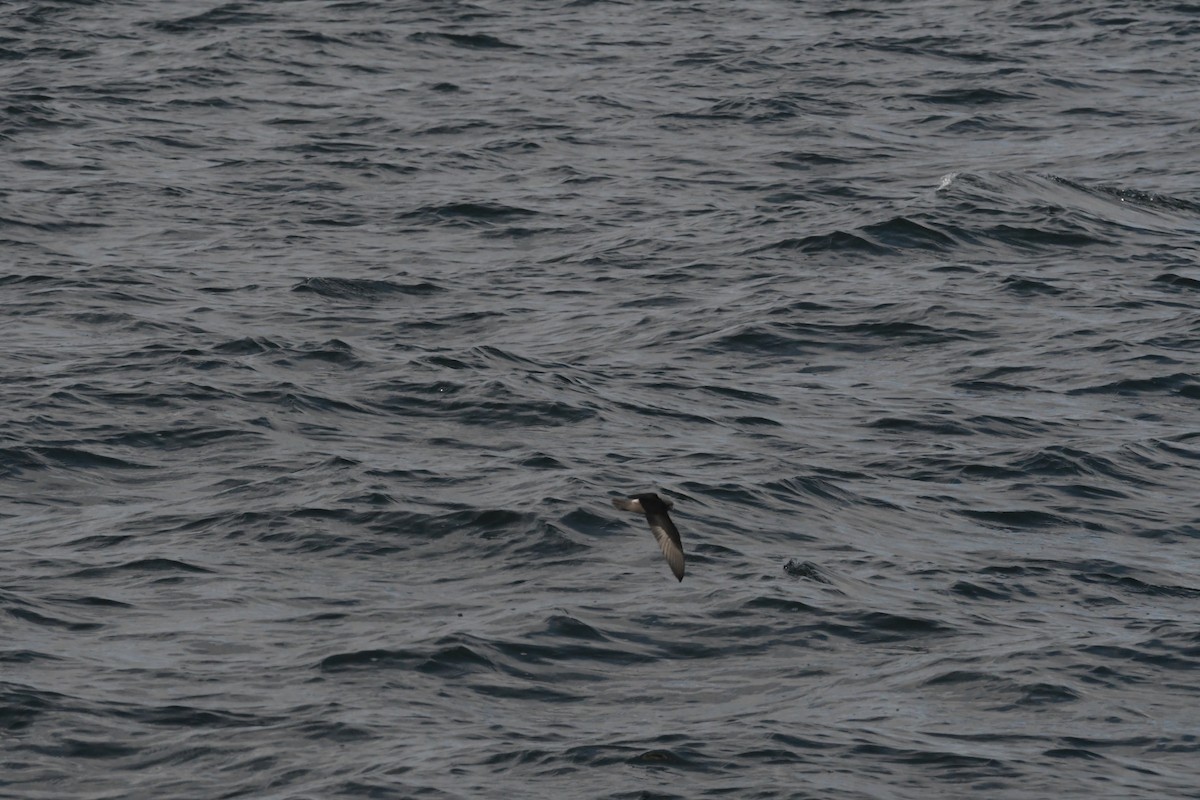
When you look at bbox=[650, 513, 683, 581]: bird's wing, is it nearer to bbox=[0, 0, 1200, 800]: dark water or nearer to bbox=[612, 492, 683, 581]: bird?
bbox=[612, 492, 683, 581]: bird

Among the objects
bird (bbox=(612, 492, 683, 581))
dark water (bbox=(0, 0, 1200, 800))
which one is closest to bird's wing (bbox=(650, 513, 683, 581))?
bird (bbox=(612, 492, 683, 581))

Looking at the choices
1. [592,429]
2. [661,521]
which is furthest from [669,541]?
[592,429]

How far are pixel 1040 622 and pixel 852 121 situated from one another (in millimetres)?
17419

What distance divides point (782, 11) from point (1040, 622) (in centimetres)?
2710

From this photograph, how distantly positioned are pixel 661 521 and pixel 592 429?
6.30m

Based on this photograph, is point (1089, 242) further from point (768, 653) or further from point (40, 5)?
point (40, 5)

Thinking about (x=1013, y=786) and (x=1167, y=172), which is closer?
(x=1013, y=786)

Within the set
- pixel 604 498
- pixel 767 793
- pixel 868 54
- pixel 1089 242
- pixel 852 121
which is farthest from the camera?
pixel 868 54

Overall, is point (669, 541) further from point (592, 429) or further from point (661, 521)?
point (592, 429)

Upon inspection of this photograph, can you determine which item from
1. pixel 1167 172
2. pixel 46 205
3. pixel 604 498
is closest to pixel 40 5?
pixel 46 205

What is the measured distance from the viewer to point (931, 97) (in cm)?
3350

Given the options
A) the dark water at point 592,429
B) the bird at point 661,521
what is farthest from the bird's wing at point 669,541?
the dark water at point 592,429

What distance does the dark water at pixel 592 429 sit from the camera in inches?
546

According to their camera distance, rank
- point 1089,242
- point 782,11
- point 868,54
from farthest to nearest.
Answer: point 782,11
point 868,54
point 1089,242
